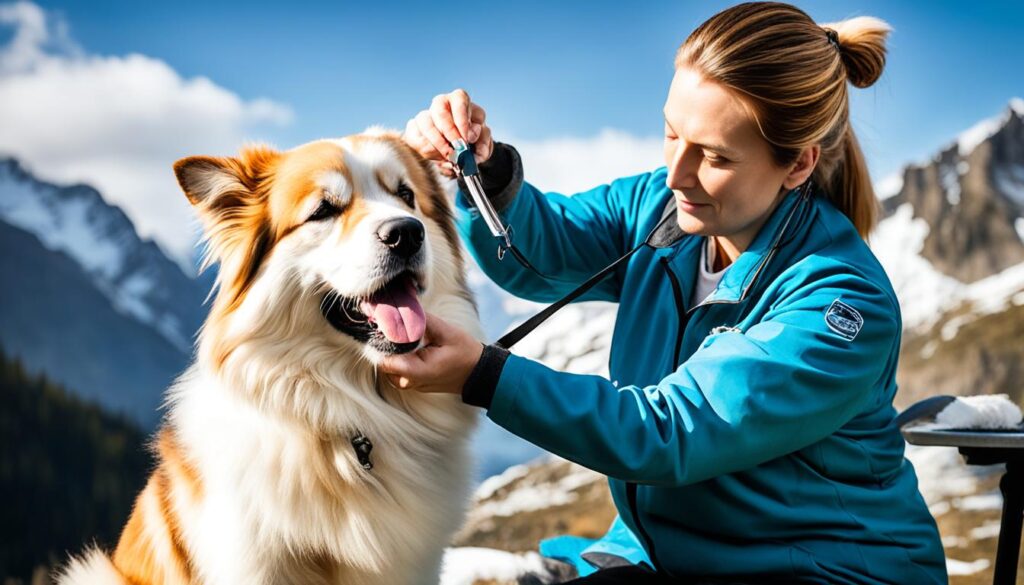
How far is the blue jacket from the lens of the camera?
68.0 inches

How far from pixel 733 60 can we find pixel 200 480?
162 centimetres

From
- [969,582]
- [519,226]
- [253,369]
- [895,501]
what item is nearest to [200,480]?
[253,369]

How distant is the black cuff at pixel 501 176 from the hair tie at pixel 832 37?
868mm

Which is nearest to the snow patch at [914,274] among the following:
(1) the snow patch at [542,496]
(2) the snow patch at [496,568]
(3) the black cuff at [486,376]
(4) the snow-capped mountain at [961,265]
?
(4) the snow-capped mountain at [961,265]

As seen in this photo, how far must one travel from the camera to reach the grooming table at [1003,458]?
1938 mm

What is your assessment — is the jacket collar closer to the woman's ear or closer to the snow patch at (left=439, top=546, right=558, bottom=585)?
the woman's ear

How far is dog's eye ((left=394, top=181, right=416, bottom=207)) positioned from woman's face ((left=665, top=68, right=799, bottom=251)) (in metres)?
0.72

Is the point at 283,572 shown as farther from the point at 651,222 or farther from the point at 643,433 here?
the point at 651,222

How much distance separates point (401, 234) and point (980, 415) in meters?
1.49

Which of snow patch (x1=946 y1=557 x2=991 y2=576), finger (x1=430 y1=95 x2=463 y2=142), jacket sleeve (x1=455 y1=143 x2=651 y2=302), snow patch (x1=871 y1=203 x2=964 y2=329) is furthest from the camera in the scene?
snow patch (x1=871 y1=203 x2=964 y2=329)

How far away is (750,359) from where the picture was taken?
177cm

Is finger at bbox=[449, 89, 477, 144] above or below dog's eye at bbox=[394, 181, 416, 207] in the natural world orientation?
above

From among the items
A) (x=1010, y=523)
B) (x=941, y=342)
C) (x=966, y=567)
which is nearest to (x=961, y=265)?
(x=941, y=342)

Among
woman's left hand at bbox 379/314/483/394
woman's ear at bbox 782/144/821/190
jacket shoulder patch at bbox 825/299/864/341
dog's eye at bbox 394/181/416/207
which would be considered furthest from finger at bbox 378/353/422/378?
woman's ear at bbox 782/144/821/190
